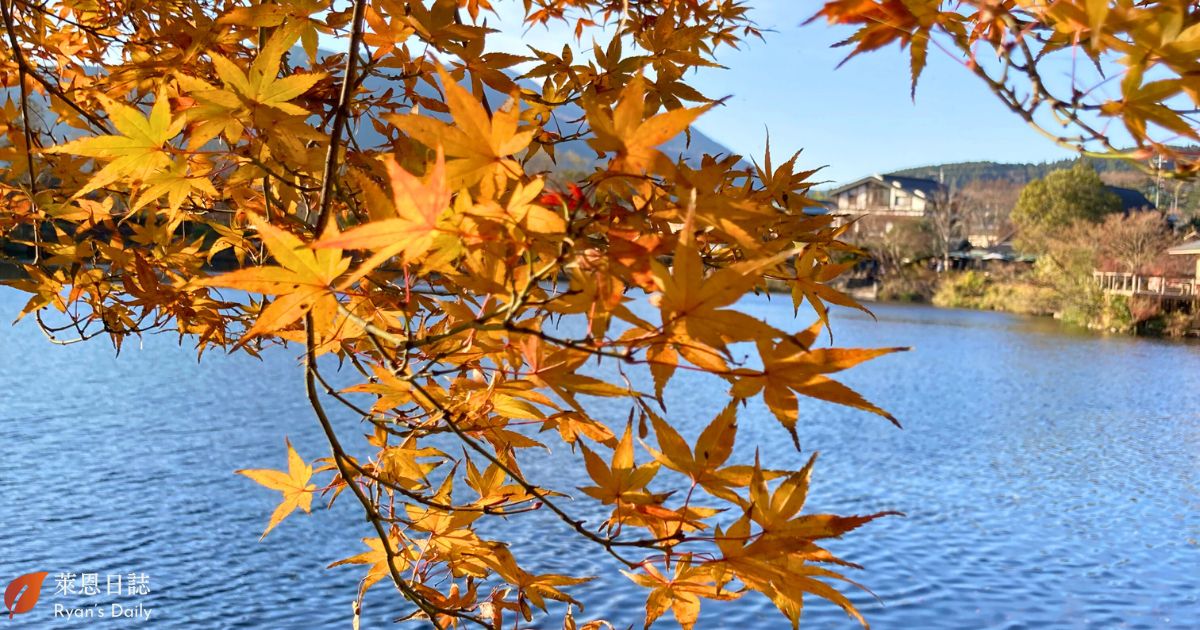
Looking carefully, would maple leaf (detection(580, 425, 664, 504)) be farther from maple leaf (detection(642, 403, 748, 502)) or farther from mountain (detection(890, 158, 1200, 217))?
mountain (detection(890, 158, 1200, 217))

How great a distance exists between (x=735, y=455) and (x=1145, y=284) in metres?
17.5

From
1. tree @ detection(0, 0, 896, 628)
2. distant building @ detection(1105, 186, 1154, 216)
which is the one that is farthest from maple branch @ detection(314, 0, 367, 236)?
distant building @ detection(1105, 186, 1154, 216)

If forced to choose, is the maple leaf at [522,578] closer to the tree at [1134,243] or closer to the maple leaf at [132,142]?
the maple leaf at [132,142]

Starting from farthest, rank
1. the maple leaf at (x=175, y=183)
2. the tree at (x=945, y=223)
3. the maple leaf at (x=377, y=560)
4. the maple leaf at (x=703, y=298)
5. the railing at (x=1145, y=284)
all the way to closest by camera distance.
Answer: the tree at (x=945, y=223)
the railing at (x=1145, y=284)
the maple leaf at (x=377, y=560)
the maple leaf at (x=175, y=183)
the maple leaf at (x=703, y=298)

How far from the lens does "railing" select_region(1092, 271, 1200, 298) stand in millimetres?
19266

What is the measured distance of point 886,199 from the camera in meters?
39.2

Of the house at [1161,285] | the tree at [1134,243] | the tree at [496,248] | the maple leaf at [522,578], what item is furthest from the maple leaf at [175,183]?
the tree at [1134,243]

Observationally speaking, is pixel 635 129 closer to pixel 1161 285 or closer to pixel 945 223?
pixel 1161 285

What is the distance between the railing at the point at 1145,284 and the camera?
19266mm

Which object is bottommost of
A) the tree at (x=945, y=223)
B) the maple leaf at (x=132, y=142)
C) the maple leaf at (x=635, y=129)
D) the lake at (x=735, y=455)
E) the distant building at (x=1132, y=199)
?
the lake at (x=735, y=455)

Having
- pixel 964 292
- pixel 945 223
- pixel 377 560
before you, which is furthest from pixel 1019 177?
pixel 377 560

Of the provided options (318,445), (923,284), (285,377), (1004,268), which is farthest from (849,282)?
(318,445)

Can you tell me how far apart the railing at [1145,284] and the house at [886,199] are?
11.7 m

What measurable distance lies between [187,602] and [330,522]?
46.7 inches
